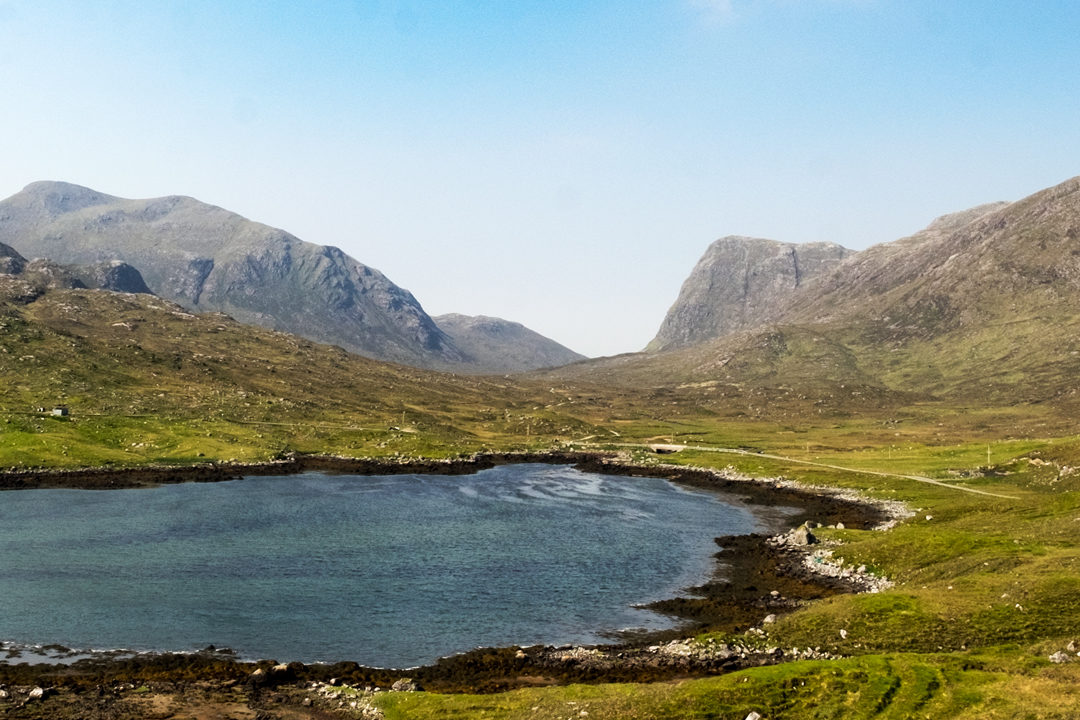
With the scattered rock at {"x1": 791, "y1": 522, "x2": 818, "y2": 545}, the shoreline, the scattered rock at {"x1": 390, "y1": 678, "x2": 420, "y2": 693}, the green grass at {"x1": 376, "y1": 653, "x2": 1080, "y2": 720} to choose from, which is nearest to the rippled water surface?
the shoreline

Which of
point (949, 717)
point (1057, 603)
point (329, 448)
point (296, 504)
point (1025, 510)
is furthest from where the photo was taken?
point (329, 448)

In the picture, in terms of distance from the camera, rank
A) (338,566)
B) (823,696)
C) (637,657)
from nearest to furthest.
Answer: (823,696)
(637,657)
(338,566)

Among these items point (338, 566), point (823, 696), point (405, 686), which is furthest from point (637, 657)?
point (338, 566)

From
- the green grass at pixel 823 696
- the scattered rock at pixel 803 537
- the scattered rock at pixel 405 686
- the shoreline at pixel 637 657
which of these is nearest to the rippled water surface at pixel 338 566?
the shoreline at pixel 637 657

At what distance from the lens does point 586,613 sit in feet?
227

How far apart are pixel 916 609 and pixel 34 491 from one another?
13581 centimetres

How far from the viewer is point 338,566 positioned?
8462 cm

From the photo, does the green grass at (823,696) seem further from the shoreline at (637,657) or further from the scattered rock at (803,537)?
the scattered rock at (803,537)

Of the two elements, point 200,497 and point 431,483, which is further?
point 431,483

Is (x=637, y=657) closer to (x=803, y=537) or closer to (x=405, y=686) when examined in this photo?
(x=405, y=686)

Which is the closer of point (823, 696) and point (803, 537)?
point (823, 696)

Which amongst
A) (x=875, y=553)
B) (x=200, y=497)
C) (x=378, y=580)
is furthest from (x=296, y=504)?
(x=875, y=553)

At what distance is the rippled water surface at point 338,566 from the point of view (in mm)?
62188

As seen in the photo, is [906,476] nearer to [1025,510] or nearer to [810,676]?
[1025,510]
